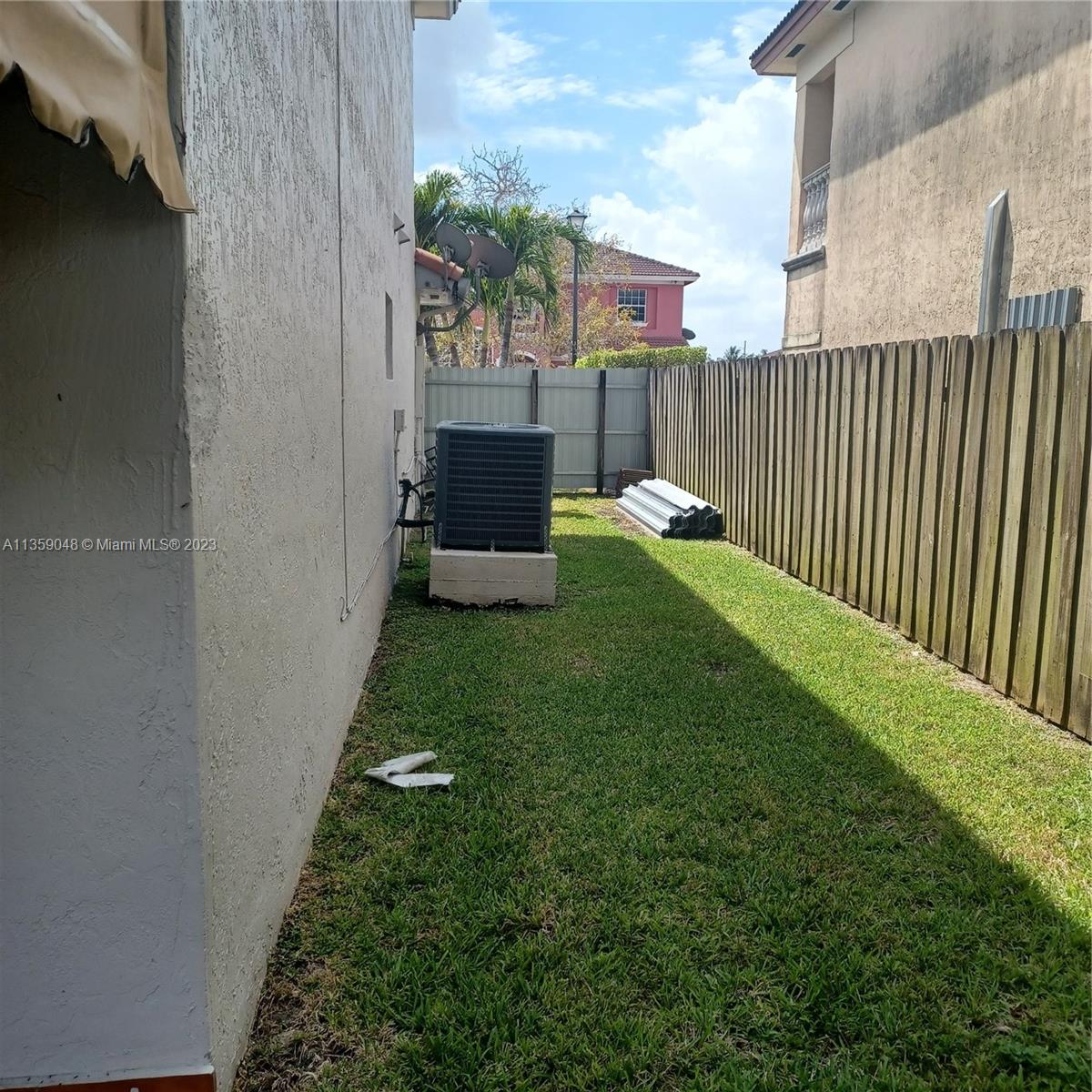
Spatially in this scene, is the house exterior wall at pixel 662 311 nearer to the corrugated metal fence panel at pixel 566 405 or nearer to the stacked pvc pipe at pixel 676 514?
the corrugated metal fence panel at pixel 566 405

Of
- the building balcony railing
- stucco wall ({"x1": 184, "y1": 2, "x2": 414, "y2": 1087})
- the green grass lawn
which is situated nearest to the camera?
stucco wall ({"x1": 184, "y1": 2, "x2": 414, "y2": 1087})

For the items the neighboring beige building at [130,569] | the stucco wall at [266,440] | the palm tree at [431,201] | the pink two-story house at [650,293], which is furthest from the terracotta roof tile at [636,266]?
the neighboring beige building at [130,569]

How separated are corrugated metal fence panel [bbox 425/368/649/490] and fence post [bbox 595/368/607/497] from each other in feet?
0.17

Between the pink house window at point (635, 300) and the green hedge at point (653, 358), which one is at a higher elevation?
the pink house window at point (635, 300)

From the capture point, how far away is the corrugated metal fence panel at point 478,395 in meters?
15.0

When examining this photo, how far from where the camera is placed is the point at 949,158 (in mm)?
8930

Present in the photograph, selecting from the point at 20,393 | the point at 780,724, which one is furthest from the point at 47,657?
the point at 780,724

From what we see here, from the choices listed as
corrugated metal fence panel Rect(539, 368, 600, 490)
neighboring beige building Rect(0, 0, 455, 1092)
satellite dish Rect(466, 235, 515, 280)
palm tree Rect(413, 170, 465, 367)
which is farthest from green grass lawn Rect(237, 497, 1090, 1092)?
palm tree Rect(413, 170, 465, 367)

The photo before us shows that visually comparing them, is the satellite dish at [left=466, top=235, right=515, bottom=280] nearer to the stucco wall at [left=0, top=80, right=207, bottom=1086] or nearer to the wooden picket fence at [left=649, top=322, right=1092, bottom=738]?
the wooden picket fence at [left=649, top=322, right=1092, bottom=738]

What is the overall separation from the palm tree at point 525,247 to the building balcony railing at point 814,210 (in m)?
6.51

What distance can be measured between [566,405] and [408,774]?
39.3ft

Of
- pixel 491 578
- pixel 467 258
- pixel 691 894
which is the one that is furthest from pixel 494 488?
pixel 467 258

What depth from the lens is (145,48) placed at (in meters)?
1.46

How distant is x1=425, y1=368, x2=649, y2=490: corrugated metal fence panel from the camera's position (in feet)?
49.2
